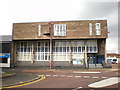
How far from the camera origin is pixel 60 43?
33031 mm

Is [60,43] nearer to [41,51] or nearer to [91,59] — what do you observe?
[41,51]

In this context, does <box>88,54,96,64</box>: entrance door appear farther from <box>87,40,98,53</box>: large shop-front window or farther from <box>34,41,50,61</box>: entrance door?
<box>34,41,50,61</box>: entrance door

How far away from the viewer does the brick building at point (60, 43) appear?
30.6 metres

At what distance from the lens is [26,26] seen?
107 feet

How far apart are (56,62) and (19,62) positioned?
8.39 meters

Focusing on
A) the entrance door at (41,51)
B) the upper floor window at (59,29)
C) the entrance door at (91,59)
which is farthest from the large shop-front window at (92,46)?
the entrance door at (41,51)

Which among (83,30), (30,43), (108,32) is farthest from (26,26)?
(108,32)

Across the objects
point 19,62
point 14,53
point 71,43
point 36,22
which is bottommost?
point 19,62

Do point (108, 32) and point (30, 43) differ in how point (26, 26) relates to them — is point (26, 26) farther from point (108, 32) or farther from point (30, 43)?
point (108, 32)

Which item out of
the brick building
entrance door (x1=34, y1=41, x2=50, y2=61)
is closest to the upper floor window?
the brick building

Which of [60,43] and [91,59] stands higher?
[60,43]

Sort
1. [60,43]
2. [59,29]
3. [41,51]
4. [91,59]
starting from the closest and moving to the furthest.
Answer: [59,29]
[91,59]
[60,43]
[41,51]

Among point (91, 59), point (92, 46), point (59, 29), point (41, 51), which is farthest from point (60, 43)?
point (91, 59)

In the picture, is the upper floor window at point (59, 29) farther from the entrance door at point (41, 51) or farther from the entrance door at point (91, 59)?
the entrance door at point (91, 59)
